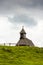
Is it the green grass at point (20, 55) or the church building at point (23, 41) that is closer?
the green grass at point (20, 55)

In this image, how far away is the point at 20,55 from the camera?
88438mm

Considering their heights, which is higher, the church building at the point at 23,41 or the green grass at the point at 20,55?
the church building at the point at 23,41

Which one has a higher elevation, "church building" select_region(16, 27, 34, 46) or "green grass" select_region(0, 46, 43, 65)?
"church building" select_region(16, 27, 34, 46)

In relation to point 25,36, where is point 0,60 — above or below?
below

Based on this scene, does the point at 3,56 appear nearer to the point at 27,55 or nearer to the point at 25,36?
the point at 27,55

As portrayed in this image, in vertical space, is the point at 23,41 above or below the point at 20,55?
above

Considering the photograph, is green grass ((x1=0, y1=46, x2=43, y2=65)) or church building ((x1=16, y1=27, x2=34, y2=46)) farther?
church building ((x1=16, y1=27, x2=34, y2=46))

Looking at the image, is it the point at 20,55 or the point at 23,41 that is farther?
the point at 23,41

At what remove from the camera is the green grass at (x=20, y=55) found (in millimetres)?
76250

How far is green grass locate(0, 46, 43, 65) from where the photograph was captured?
250ft

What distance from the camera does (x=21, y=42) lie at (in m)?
143

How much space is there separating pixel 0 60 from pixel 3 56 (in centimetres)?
610

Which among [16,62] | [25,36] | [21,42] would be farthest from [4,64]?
[25,36]

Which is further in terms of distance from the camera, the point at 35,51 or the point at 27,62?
the point at 35,51
